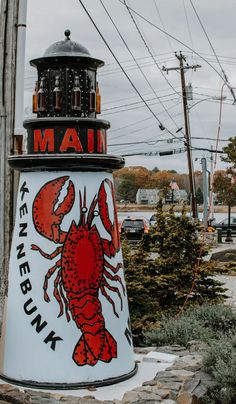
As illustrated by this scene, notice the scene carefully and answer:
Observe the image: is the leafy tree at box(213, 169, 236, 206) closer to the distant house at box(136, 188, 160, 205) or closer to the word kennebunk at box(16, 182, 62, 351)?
the distant house at box(136, 188, 160, 205)

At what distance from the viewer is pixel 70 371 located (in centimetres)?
568

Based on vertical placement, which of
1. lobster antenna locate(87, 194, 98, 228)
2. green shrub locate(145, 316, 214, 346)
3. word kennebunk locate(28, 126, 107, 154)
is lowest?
green shrub locate(145, 316, 214, 346)

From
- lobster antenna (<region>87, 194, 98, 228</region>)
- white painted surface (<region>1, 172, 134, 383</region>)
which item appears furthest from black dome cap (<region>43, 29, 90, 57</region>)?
lobster antenna (<region>87, 194, 98, 228</region>)

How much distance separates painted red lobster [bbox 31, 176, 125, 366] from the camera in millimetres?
5727

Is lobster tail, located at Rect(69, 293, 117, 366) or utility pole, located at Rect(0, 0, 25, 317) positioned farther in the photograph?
utility pole, located at Rect(0, 0, 25, 317)

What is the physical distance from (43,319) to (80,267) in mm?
556

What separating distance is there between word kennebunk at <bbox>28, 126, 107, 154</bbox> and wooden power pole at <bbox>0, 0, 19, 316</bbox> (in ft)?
5.47

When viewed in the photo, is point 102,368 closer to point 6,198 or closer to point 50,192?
point 50,192

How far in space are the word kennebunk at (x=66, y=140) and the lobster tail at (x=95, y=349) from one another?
1655 millimetres

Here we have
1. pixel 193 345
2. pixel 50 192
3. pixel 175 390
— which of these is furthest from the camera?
pixel 193 345

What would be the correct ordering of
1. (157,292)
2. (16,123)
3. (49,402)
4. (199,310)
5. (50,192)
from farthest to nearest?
(157,292)
(199,310)
(16,123)
(50,192)
(49,402)

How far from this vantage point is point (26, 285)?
5773 millimetres

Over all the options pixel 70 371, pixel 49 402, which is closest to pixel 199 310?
pixel 70 371

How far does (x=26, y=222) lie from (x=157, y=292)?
174 inches
